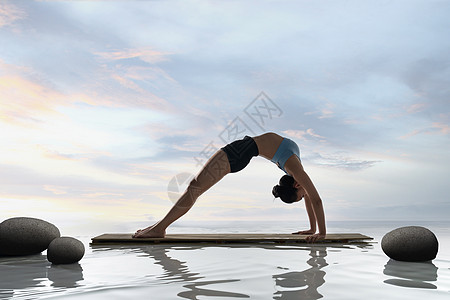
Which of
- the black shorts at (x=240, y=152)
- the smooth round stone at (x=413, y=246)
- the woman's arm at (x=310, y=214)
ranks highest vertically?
the black shorts at (x=240, y=152)

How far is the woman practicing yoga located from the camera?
4812mm

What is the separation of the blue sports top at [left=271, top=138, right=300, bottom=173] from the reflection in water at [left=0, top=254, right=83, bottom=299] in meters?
2.90

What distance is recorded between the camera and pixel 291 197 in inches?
210

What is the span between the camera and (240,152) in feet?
16.5

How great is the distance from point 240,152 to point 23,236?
8.77 feet

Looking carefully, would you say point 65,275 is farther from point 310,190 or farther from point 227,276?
point 310,190

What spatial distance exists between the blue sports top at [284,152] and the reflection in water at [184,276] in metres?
2.02

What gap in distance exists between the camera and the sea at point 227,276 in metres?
2.09

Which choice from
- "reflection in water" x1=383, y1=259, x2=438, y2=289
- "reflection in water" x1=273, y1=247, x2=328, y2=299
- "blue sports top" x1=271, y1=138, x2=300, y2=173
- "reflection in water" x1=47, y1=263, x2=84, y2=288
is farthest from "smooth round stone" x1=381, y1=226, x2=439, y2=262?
"reflection in water" x1=47, y1=263, x2=84, y2=288

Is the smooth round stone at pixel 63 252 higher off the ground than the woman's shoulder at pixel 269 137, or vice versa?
the woman's shoulder at pixel 269 137

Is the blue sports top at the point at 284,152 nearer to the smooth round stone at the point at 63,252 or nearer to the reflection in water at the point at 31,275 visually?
the smooth round stone at the point at 63,252

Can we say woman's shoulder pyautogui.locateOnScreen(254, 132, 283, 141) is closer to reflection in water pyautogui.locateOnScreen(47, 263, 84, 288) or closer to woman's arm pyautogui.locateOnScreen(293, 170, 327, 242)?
woman's arm pyautogui.locateOnScreen(293, 170, 327, 242)

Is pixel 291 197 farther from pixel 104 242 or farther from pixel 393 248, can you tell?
pixel 104 242

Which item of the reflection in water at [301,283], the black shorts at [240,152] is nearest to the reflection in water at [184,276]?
the reflection in water at [301,283]
